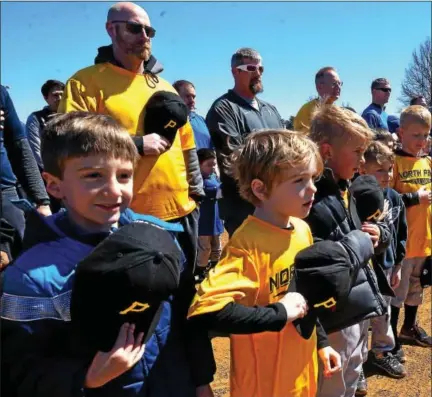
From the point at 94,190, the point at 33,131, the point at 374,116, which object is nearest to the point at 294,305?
the point at 94,190

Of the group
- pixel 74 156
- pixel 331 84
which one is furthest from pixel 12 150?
pixel 331 84

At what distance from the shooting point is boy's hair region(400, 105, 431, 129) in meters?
3.93

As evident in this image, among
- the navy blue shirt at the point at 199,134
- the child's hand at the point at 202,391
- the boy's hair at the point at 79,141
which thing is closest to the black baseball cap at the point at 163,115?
the boy's hair at the point at 79,141

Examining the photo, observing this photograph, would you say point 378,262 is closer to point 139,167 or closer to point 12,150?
point 139,167

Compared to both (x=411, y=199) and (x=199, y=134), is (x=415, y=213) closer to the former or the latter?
(x=411, y=199)

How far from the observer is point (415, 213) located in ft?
12.9

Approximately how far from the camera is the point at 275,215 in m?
1.88

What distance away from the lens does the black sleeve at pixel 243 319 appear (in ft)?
5.10

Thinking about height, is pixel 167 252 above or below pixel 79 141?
below

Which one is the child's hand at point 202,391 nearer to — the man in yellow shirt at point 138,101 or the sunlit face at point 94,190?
the sunlit face at point 94,190

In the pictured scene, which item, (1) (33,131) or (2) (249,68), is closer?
(2) (249,68)

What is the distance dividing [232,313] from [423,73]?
22758 mm

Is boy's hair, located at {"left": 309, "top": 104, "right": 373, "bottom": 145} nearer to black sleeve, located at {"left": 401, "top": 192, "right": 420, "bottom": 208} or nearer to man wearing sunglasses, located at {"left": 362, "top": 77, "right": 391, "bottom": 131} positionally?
black sleeve, located at {"left": 401, "top": 192, "right": 420, "bottom": 208}

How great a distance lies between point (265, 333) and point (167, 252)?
73cm
